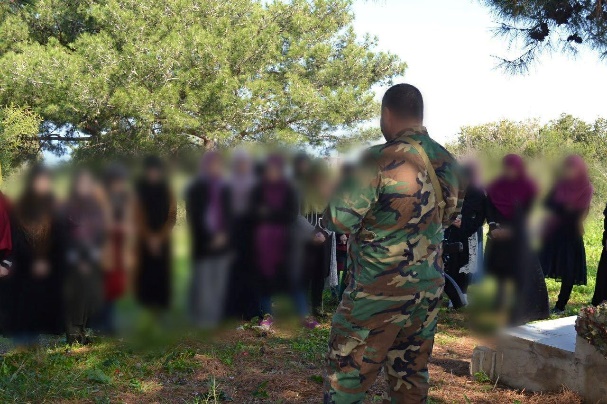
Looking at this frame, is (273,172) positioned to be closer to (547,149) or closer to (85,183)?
(85,183)

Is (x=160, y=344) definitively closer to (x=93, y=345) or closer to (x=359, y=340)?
(x=93, y=345)

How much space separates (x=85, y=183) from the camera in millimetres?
4723

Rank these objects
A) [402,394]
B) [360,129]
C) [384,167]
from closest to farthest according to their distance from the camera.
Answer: [384,167], [402,394], [360,129]

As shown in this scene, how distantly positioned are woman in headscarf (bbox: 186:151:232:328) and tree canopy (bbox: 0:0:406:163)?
887cm

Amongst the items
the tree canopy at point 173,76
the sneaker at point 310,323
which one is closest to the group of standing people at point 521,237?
the sneaker at point 310,323

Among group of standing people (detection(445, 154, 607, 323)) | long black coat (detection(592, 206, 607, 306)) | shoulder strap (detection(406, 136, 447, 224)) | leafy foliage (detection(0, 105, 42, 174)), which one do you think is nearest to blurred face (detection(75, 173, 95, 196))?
shoulder strap (detection(406, 136, 447, 224))

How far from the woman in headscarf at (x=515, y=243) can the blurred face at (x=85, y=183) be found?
11.4 ft

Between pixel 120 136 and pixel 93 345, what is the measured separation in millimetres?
11214

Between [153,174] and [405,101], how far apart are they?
2.72m

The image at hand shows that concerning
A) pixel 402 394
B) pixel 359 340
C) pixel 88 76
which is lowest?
pixel 402 394

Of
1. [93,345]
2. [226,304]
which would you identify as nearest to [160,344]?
[93,345]

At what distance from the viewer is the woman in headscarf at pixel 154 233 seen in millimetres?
5027

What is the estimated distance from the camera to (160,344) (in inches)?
200

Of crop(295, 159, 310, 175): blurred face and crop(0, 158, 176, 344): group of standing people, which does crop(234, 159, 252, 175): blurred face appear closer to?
crop(295, 159, 310, 175): blurred face
